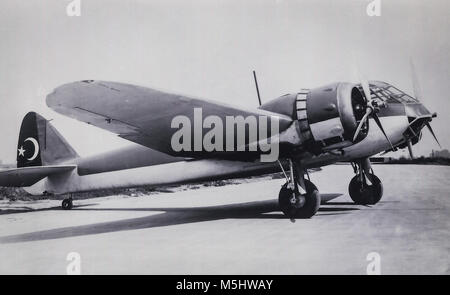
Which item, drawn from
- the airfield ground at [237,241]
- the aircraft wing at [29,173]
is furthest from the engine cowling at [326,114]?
the aircraft wing at [29,173]

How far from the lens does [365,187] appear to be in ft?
33.2

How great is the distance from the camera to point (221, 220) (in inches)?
327

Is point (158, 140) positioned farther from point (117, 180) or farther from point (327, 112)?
point (327, 112)

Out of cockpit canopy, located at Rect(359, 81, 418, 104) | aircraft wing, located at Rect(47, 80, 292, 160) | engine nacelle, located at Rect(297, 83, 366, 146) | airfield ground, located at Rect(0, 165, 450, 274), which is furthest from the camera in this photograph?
cockpit canopy, located at Rect(359, 81, 418, 104)

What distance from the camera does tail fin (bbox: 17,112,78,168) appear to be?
11.4 m

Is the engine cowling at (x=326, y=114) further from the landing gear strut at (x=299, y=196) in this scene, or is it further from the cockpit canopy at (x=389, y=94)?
the cockpit canopy at (x=389, y=94)

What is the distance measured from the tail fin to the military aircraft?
1179mm

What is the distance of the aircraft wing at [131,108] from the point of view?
618 centimetres

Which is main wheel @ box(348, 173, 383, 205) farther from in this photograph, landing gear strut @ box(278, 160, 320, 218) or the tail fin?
the tail fin

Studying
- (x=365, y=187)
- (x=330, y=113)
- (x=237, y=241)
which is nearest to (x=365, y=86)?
(x=330, y=113)

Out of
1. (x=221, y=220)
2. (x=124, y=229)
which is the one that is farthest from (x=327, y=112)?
(x=124, y=229)

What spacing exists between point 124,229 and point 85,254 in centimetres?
203

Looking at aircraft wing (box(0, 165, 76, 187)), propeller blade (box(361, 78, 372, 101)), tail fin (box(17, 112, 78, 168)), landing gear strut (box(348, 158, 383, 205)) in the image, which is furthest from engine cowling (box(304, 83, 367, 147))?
tail fin (box(17, 112, 78, 168))

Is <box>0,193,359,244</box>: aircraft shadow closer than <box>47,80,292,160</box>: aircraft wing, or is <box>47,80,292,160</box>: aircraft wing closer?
<box>47,80,292,160</box>: aircraft wing
